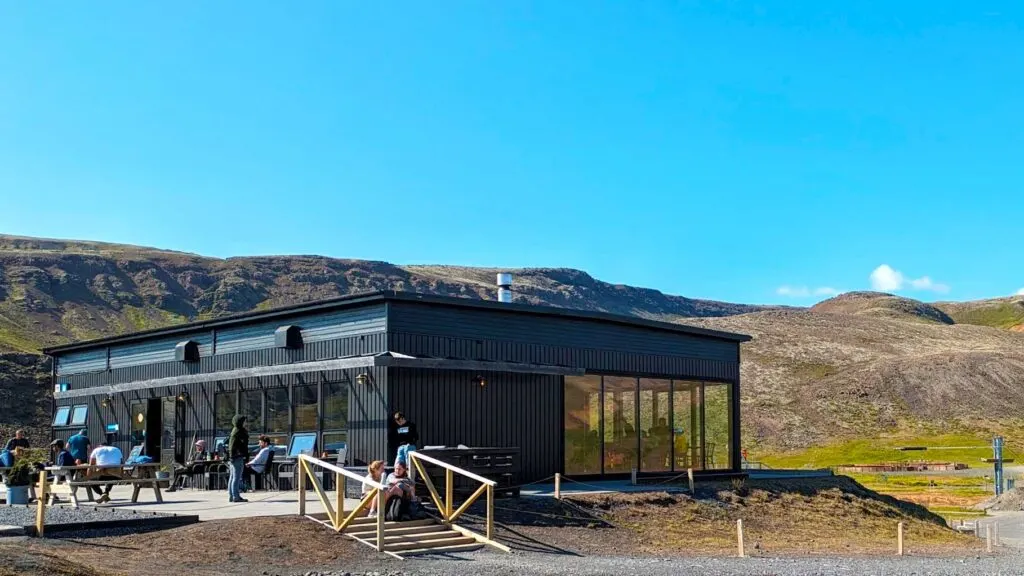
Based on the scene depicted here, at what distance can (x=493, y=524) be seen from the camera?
17375mm

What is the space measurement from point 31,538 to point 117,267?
14162 cm

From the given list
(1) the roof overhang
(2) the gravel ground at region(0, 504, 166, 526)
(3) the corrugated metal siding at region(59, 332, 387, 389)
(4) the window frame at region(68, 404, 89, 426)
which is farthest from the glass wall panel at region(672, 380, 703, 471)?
(4) the window frame at region(68, 404, 89, 426)

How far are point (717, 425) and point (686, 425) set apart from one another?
120cm

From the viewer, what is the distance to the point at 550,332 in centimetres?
2428

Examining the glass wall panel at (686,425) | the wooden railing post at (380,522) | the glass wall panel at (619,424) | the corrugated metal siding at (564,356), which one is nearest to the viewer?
the wooden railing post at (380,522)

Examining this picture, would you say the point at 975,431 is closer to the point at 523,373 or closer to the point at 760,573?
the point at 523,373

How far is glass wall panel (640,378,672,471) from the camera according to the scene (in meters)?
26.2

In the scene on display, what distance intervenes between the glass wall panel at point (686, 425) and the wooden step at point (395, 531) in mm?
11264

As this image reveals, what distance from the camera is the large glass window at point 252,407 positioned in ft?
78.4

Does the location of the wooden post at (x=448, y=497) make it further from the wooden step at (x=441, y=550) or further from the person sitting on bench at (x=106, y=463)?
the person sitting on bench at (x=106, y=463)

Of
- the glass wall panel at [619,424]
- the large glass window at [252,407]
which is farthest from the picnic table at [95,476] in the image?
the glass wall panel at [619,424]

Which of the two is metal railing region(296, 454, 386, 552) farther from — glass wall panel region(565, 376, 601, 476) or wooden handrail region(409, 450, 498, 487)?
glass wall panel region(565, 376, 601, 476)

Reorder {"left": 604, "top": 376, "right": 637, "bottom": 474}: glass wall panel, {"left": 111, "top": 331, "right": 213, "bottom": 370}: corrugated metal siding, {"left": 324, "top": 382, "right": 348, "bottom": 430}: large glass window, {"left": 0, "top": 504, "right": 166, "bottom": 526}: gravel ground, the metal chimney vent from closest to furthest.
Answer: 1. {"left": 0, "top": 504, "right": 166, "bottom": 526}: gravel ground
2. {"left": 324, "top": 382, "right": 348, "bottom": 430}: large glass window
3. {"left": 604, "top": 376, "right": 637, "bottom": 474}: glass wall panel
4. the metal chimney vent
5. {"left": 111, "top": 331, "right": 213, "bottom": 370}: corrugated metal siding

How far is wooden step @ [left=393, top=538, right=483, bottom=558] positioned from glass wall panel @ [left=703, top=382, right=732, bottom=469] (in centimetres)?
1263
